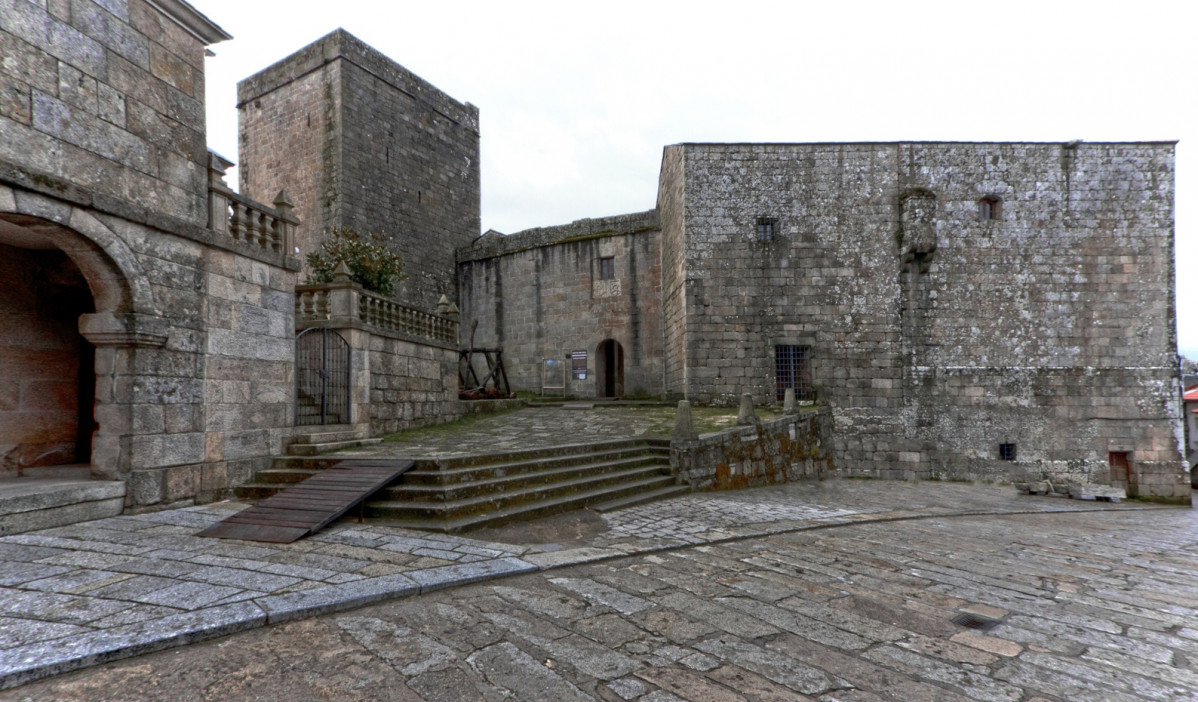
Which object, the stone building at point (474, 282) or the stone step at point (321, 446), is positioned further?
the stone step at point (321, 446)

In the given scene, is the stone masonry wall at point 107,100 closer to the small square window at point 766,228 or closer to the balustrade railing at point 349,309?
the balustrade railing at point 349,309

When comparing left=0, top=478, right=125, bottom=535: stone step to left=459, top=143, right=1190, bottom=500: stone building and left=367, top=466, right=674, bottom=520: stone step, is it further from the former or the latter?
left=459, top=143, right=1190, bottom=500: stone building

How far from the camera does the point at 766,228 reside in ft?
49.5

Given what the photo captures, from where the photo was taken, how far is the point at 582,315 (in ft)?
60.8

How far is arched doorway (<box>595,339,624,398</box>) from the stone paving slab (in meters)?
11.5

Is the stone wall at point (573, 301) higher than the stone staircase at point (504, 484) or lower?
higher

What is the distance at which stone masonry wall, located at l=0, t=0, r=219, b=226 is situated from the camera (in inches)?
208

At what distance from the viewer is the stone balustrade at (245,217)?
7059mm

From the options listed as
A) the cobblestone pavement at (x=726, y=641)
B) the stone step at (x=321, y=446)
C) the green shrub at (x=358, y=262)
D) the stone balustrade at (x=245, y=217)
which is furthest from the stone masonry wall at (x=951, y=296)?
the cobblestone pavement at (x=726, y=641)

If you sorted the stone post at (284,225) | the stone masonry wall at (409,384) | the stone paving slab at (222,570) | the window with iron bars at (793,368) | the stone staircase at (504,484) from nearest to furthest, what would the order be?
the stone paving slab at (222,570) < the stone staircase at (504,484) < the stone post at (284,225) < the stone masonry wall at (409,384) < the window with iron bars at (793,368)

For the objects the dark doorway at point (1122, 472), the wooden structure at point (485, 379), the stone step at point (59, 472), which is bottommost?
the dark doorway at point (1122, 472)

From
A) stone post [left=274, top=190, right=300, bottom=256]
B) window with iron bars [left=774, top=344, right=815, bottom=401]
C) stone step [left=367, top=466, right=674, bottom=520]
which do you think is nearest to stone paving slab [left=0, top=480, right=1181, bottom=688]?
stone step [left=367, top=466, right=674, bottom=520]

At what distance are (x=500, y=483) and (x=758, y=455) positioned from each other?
5.54 m

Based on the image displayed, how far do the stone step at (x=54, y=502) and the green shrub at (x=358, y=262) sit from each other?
8.77 m
